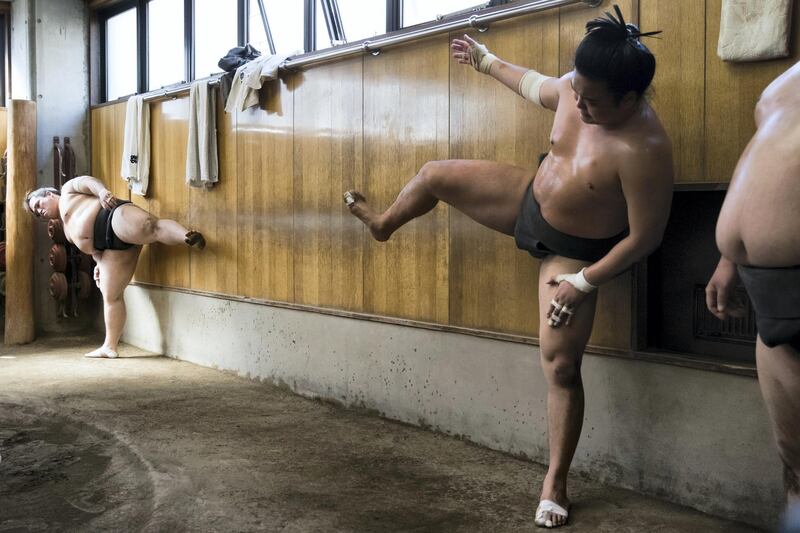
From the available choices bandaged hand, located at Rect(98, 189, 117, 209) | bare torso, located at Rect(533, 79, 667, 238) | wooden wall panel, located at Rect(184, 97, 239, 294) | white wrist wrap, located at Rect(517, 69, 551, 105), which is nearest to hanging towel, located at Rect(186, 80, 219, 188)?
wooden wall panel, located at Rect(184, 97, 239, 294)

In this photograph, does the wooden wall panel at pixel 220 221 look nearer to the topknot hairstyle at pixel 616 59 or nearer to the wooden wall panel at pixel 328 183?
the wooden wall panel at pixel 328 183

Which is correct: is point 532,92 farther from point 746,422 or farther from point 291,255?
point 291,255

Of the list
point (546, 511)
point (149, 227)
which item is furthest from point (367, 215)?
point (149, 227)

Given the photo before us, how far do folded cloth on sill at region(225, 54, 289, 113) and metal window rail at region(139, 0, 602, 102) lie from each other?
0.24ft

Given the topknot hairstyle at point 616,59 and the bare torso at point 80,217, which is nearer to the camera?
the topknot hairstyle at point 616,59

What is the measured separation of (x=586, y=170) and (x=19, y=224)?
506cm

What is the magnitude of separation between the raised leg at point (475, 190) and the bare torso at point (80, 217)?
128 inches

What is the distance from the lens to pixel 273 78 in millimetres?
4422

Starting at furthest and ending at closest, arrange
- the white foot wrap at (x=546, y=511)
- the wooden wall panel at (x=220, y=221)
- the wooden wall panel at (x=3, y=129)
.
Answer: the wooden wall panel at (x=3, y=129), the wooden wall panel at (x=220, y=221), the white foot wrap at (x=546, y=511)

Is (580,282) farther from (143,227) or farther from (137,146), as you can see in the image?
(137,146)

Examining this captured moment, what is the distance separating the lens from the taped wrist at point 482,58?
2.85 meters

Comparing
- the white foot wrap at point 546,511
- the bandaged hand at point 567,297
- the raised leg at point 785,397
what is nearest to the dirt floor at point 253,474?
the white foot wrap at point 546,511

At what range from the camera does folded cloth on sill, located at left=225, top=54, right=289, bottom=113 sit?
14.3 feet

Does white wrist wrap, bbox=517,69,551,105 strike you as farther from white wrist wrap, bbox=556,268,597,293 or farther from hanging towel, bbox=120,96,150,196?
hanging towel, bbox=120,96,150,196
